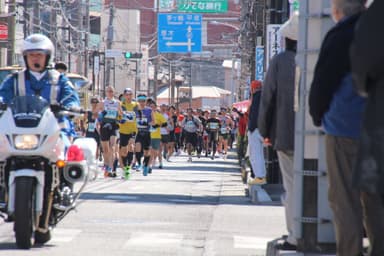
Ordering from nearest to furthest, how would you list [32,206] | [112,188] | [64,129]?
1. [32,206]
2. [64,129]
3. [112,188]

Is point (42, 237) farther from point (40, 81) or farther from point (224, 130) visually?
point (224, 130)

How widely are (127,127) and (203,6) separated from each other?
29317 mm

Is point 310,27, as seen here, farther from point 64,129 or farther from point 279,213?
point 279,213

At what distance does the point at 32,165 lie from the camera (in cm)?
982

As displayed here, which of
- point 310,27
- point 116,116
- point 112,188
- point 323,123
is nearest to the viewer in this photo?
point 323,123

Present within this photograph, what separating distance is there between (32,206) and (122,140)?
14.6 metres

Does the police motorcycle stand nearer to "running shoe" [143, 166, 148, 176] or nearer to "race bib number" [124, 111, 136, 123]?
"race bib number" [124, 111, 136, 123]

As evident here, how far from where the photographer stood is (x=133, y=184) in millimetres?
20922

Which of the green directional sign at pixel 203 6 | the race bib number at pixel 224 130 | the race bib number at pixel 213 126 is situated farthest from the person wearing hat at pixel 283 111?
the green directional sign at pixel 203 6

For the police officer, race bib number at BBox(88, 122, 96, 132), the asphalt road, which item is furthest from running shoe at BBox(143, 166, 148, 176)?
the police officer

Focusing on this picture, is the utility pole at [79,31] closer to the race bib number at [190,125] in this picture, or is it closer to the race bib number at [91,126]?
the race bib number at [190,125]

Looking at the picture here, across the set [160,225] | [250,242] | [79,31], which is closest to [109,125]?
[160,225]

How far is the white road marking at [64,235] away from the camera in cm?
1069

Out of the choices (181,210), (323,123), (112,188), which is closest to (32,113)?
(323,123)
